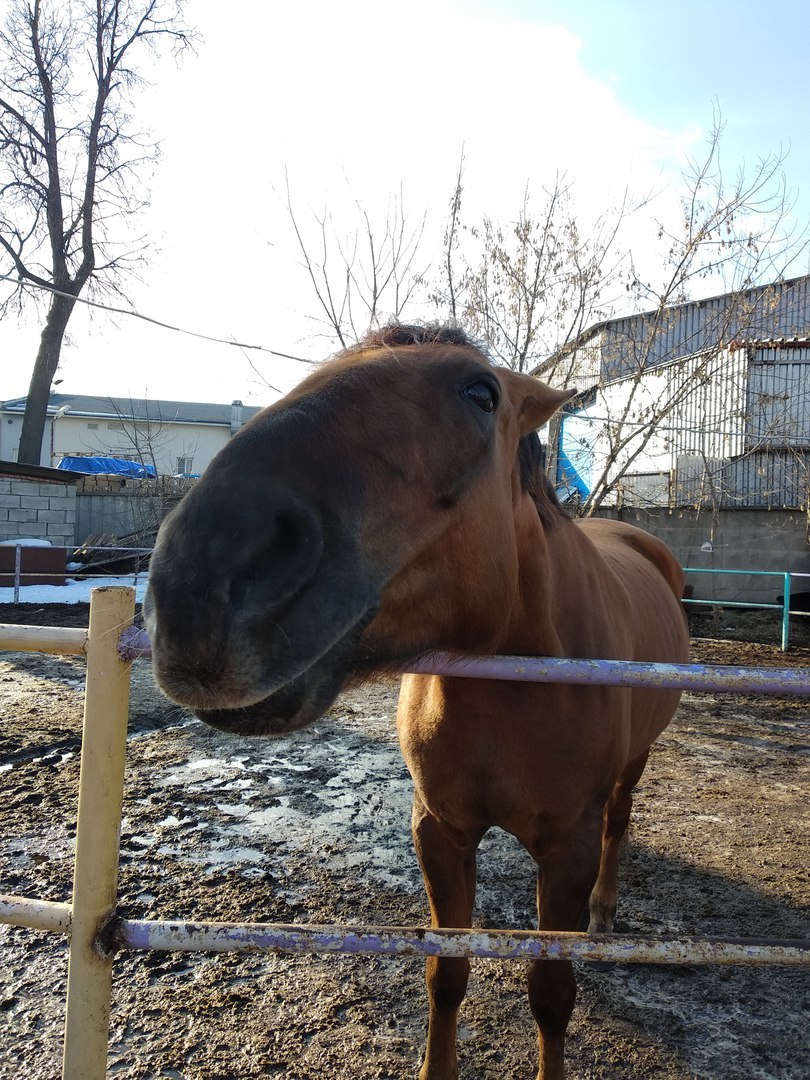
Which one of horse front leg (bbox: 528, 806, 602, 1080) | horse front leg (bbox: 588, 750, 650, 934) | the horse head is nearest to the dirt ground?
horse front leg (bbox: 588, 750, 650, 934)

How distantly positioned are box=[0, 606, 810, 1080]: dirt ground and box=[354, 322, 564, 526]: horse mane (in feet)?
2.41

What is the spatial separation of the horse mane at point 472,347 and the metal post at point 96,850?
34.8 inches

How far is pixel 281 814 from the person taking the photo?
4164 mm

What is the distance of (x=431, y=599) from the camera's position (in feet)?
5.02

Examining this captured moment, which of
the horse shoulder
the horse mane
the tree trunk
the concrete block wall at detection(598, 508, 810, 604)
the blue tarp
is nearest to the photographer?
the horse mane

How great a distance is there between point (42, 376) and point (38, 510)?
195 inches

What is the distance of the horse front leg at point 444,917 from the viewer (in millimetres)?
2178

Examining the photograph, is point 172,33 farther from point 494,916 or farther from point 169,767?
point 494,916

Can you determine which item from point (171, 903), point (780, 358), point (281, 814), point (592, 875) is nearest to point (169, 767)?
point (281, 814)

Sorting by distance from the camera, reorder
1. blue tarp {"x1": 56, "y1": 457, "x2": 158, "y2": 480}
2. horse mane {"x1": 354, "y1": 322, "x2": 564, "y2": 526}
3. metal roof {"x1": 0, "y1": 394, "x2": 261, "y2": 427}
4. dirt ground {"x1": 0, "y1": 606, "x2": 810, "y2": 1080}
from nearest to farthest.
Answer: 1. horse mane {"x1": 354, "y1": 322, "x2": 564, "y2": 526}
2. dirt ground {"x1": 0, "y1": 606, "x2": 810, "y2": 1080}
3. blue tarp {"x1": 56, "y1": 457, "x2": 158, "y2": 480}
4. metal roof {"x1": 0, "y1": 394, "x2": 261, "y2": 427}

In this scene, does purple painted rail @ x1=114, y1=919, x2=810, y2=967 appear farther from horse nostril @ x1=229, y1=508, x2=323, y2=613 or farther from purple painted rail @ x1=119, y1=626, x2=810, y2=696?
horse nostril @ x1=229, y1=508, x2=323, y2=613

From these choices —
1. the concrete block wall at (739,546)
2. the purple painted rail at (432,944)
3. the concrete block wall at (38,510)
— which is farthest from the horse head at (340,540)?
the concrete block wall at (38,510)

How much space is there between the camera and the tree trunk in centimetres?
1861

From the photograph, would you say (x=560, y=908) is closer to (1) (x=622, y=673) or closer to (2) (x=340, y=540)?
(1) (x=622, y=673)
